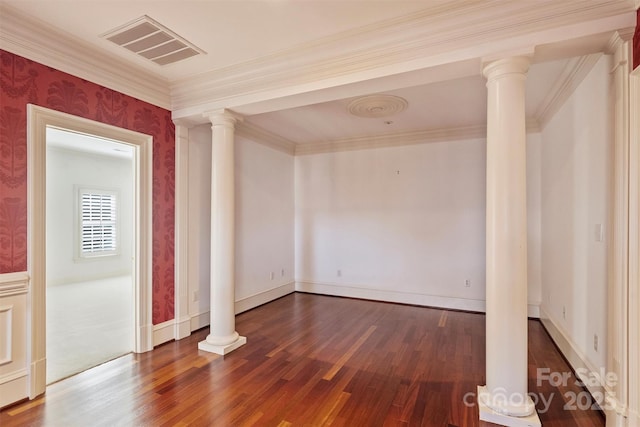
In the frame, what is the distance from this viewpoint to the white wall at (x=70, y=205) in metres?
6.13

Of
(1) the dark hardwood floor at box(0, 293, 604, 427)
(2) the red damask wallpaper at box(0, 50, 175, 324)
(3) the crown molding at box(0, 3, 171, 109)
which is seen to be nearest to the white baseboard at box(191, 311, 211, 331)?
(1) the dark hardwood floor at box(0, 293, 604, 427)

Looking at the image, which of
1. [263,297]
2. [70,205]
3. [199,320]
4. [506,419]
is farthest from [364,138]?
[70,205]

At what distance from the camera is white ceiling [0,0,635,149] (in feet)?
6.53

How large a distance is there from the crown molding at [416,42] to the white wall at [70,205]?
4345 mm

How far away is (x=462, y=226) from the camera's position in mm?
Answer: 4629

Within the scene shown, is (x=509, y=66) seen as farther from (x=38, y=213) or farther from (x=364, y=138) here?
(x=38, y=213)

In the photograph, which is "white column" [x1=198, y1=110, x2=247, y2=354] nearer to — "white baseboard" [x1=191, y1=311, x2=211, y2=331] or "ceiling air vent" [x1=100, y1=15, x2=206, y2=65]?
"white baseboard" [x1=191, y1=311, x2=211, y2=331]

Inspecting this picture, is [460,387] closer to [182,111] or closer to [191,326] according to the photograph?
[191,326]

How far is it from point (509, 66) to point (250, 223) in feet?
12.3

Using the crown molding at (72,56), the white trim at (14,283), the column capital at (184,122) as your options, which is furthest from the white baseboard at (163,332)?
the crown molding at (72,56)

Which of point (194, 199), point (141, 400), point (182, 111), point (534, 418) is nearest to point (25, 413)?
point (141, 400)

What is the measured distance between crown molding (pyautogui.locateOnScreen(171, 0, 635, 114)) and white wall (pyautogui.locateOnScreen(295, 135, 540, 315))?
8.78ft

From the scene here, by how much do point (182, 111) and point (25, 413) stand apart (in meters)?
2.89

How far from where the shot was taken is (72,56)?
2572 millimetres
